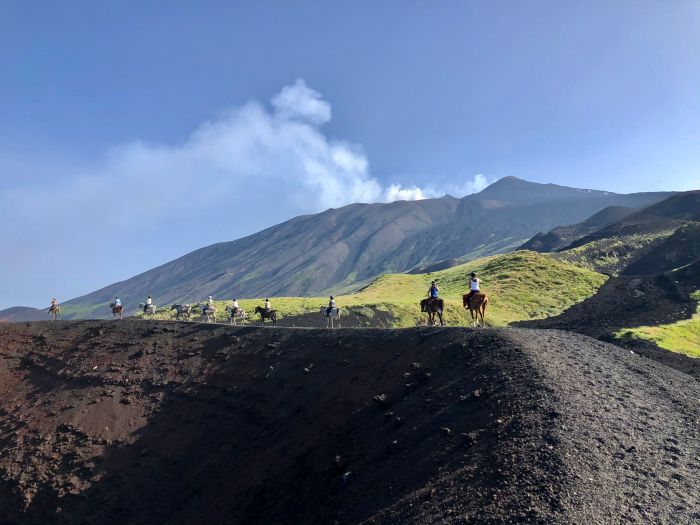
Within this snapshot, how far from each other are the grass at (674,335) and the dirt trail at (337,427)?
1818 cm

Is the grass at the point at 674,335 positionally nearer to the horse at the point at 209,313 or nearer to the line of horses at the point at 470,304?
the line of horses at the point at 470,304

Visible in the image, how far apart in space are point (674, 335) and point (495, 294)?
3271 cm

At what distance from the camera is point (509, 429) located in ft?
65.1

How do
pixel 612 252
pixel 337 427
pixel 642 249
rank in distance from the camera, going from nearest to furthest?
pixel 337 427 → pixel 642 249 → pixel 612 252

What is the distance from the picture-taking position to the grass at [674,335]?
45.1m

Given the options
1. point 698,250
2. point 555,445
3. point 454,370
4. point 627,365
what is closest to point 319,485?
point 454,370

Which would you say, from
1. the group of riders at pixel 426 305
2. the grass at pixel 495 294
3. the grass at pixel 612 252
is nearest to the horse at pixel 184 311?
the group of riders at pixel 426 305

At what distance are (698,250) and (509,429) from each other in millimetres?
109222

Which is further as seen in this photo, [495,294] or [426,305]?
[495,294]

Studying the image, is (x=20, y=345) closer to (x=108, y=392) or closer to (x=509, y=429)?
(x=108, y=392)

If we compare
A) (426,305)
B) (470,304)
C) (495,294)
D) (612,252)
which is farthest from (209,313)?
(612,252)

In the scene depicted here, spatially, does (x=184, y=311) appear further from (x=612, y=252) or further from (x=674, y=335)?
(x=612, y=252)

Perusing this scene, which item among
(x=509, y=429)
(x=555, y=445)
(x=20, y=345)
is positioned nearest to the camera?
(x=555, y=445)

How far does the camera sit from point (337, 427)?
28.4 m
